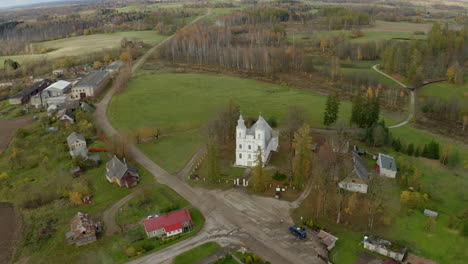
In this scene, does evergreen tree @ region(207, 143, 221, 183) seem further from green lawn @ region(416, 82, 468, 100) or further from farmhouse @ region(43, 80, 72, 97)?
green lawn @ region(416, 82, 468, 100)

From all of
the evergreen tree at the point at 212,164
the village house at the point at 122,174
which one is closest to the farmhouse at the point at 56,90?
the village house at the point at 122,174

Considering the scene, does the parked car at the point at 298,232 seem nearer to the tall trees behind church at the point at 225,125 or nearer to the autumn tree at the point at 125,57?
the tall trees behind church at the point at 225,125

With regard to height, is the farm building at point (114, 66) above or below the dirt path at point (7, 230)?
above

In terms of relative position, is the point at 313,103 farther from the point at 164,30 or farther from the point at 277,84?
the point at 164,30

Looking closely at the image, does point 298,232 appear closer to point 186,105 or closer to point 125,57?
point 186,105

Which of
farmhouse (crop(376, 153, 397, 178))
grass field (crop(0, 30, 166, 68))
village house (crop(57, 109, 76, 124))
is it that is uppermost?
grass field (crop(0, 30, 166, 68))

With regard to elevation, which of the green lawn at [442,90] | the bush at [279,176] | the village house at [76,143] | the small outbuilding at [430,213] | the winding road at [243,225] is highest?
the green lawn at [442,90]

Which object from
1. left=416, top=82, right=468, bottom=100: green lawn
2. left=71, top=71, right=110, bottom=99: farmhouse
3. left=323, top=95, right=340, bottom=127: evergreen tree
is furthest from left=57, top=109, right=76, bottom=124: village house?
left=416, top=82, right=468, bottom=100: green lawn
